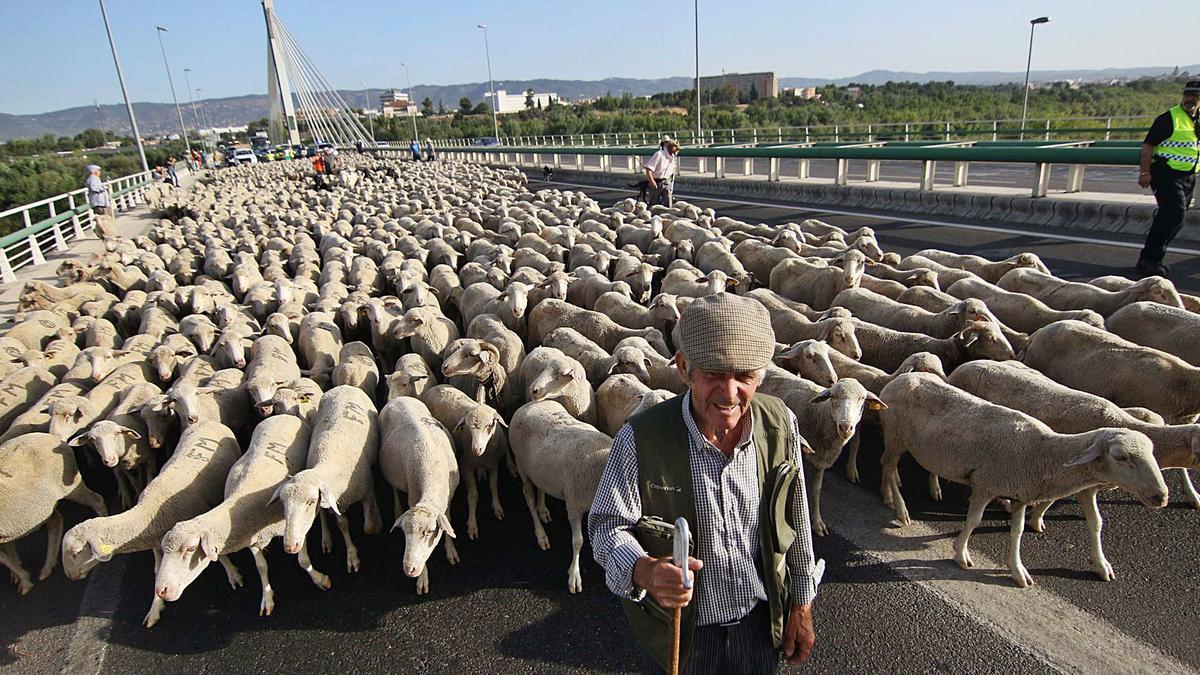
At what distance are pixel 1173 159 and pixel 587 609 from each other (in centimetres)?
916

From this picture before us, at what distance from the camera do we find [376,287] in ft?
35.5

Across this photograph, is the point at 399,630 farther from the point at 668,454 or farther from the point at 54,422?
the point at 54,422

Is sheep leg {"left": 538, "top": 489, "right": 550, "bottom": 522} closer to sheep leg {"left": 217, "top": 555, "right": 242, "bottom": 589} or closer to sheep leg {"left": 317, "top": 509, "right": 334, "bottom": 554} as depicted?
sheep leg {"left": 317, "top": 509, "right": 334, "bottom": 554}

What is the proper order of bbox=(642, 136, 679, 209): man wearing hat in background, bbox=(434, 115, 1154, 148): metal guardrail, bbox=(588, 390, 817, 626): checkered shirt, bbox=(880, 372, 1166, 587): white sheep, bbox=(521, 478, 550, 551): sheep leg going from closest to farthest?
bbox=(588, 390, 817, 626): checkered shirt → bbox=(880, 372, 1166, 587): white sheep → bbox=(521, 478, 550, 551): sheep leg → bbox=(642, 136, 679, 209): man wearing hat in background → bbox=(434, 115, 1154, 148): metal guardrail

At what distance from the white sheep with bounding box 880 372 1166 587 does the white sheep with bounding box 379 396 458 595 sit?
10.5ft


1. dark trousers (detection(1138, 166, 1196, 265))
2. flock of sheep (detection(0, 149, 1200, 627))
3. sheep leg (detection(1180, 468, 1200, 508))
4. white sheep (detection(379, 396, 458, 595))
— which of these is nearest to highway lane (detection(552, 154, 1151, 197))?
dark trousers (detection(1138, 166, 1196, 265))

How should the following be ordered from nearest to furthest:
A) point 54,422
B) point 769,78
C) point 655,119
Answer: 1. point 54,422
2. point 655,119
3. point 769,78

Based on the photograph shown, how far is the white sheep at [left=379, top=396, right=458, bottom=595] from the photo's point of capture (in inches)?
160

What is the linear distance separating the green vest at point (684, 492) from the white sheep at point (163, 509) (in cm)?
357

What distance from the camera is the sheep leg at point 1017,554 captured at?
3.93 m

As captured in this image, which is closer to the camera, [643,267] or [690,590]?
[690,590]

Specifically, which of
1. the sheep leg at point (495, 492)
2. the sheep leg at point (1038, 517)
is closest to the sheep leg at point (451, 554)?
the sheep leg at point (495, 492)

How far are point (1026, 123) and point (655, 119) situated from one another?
36.3m

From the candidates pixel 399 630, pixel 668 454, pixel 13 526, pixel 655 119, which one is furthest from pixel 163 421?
pixel 655 119
